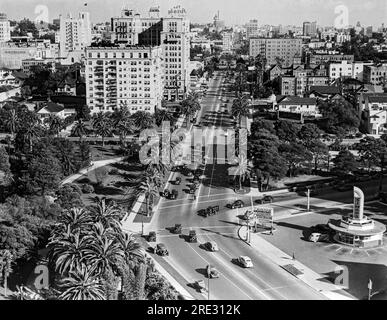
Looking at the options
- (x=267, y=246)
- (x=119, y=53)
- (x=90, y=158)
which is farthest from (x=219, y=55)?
(x=267, y=246)

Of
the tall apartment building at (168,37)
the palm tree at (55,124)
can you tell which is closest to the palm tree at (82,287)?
the palm tree at (55,124)

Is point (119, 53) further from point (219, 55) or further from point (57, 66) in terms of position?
point (219, 55)

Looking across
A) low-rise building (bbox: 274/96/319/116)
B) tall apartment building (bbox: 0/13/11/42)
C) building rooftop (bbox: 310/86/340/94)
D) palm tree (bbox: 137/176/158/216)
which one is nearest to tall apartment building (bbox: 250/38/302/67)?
building rooftop (bbox: 310/86/340/94)

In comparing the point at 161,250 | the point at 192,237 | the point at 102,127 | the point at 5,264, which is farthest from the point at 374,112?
the point at 5,264

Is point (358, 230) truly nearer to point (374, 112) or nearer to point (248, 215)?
point (248, 215)

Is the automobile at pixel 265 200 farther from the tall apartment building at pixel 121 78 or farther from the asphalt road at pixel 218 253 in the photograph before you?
the tall apartment building at pixel 121 78

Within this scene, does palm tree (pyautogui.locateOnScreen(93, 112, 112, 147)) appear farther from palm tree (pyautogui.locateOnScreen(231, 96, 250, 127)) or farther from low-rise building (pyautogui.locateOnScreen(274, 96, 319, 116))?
low-rise building (pyautogui.locateOnScreen(274, 96, 319, 116))
